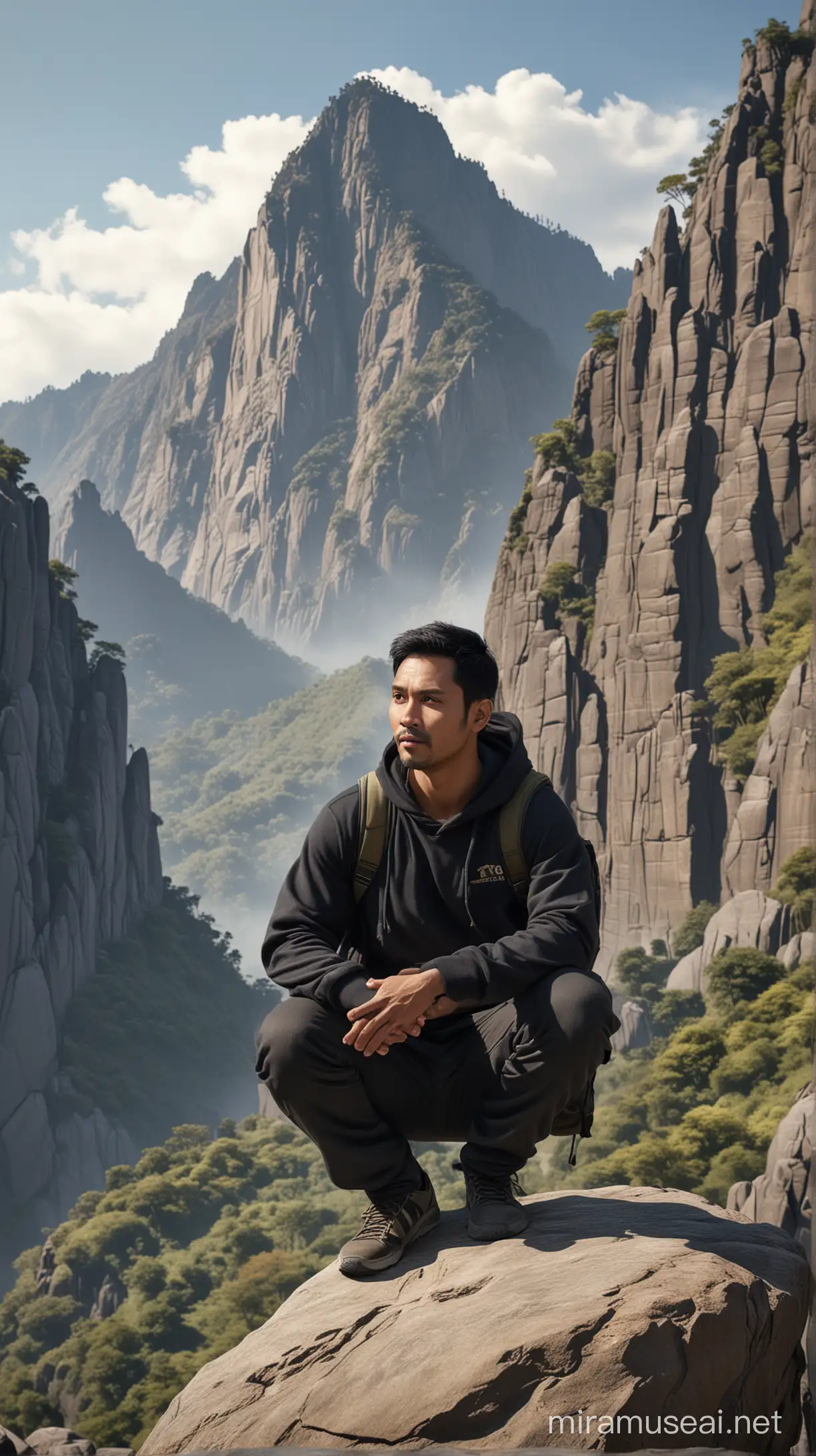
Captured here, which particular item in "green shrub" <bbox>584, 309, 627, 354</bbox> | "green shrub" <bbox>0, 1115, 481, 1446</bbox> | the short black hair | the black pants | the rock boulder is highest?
"green shrub" <bbox>584, 309, 627, 354</bbox>

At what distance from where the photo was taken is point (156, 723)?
152625mm

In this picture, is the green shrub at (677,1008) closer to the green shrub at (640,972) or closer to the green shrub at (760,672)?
the green shrub at (640,972)

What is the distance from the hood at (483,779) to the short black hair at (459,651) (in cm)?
16

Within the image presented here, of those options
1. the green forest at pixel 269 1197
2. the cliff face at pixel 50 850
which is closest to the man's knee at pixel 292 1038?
the green forest at pixel 269 1197

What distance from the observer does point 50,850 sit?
60000 millimetres

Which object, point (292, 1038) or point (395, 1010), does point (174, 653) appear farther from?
point (395, 1010)

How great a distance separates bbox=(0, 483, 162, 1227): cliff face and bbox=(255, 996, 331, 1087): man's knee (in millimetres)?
52113

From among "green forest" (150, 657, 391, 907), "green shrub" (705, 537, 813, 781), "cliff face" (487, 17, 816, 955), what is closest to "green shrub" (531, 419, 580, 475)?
"cliff face" (487, 17, 816, 955)

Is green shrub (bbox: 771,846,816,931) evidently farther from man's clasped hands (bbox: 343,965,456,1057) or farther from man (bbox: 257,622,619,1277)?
man's clasped hands (bbox: 343,965,456,1057)

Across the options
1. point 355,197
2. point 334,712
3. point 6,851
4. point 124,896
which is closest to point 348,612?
point 334,712

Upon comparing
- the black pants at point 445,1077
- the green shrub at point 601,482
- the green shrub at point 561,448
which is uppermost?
the green shrub at point 561,448

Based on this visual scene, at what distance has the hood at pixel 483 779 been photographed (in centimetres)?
390

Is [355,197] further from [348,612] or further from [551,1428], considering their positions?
→ [551,1428]

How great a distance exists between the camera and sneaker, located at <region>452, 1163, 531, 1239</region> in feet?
12.6
